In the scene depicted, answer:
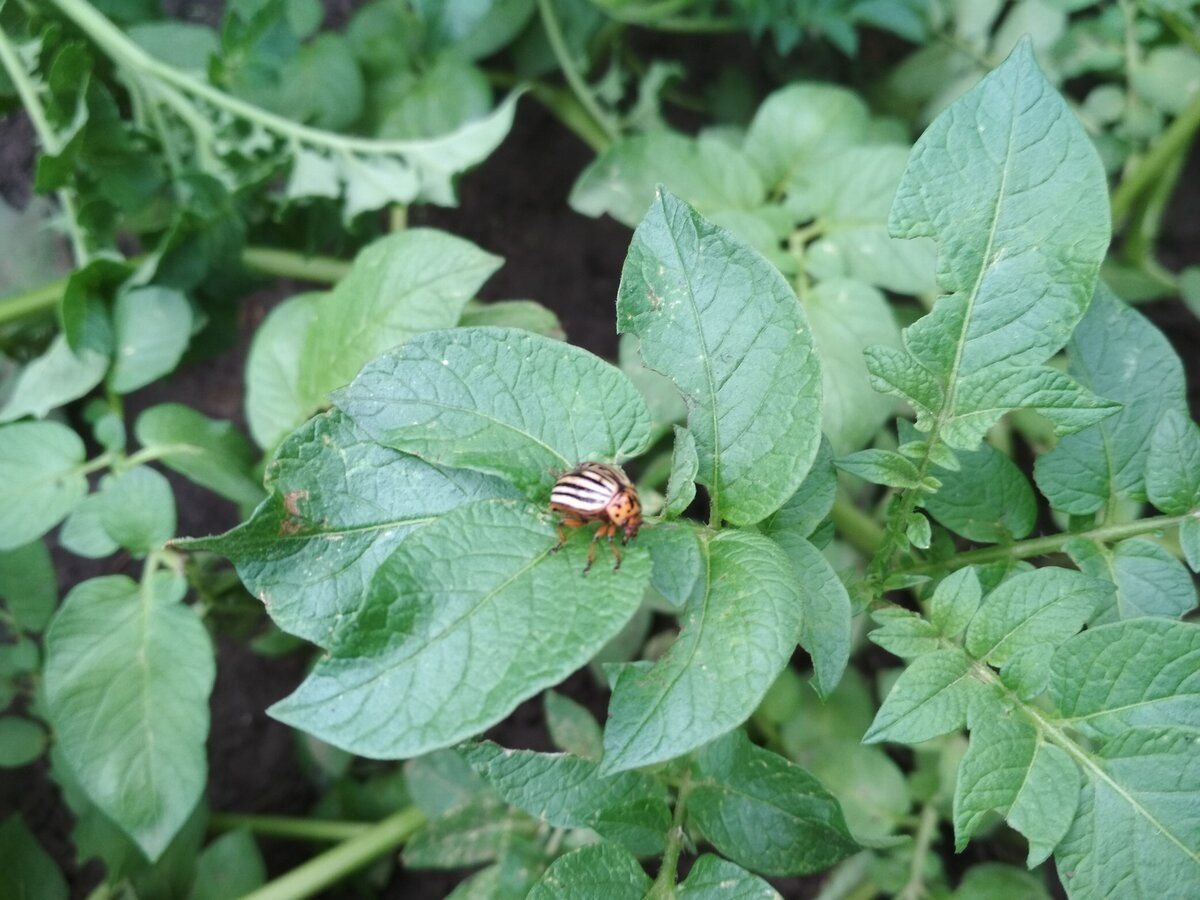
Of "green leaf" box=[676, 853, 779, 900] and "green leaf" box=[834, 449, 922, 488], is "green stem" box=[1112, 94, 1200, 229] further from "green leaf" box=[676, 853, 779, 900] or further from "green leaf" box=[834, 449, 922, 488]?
"green leaf" box=[676, 853, 779, 900]

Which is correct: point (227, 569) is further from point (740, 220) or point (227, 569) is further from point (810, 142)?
point (810, 142)

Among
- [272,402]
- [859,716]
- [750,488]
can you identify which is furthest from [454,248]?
[859,716]

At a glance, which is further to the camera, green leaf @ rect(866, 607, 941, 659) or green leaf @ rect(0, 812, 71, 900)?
green leaf @ rect(0, 812, 71, 900)

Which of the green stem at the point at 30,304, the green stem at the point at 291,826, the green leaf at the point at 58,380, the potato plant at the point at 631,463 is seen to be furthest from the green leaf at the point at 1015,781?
the green stem at the point at 30,304

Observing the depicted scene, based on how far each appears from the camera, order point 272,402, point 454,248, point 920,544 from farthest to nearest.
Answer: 1. point 272,402
2. point 454,248
3. point 920,544

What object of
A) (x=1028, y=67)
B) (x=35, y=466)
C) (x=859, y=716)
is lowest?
(x=859, y=716)

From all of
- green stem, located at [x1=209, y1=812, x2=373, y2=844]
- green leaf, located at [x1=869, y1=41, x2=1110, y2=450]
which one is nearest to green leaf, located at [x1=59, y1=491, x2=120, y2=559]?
green stem, located at [x1=209, y1=812, x2=373, y2=844]

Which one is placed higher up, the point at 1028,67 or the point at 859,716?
the point at 1028,67
